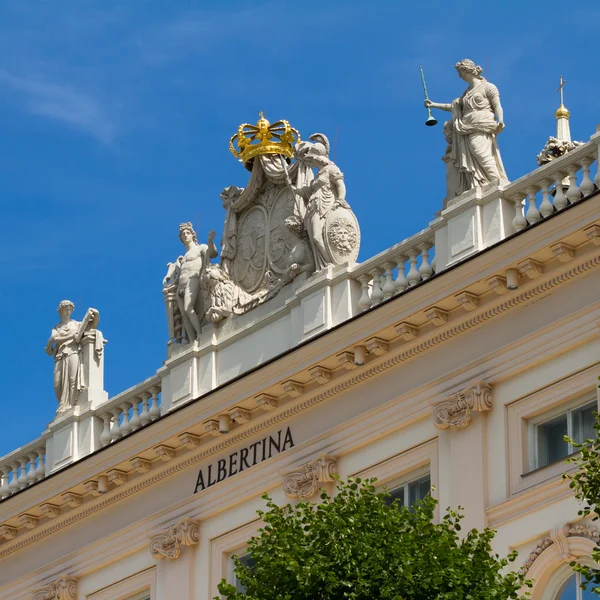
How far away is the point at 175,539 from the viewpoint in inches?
1585

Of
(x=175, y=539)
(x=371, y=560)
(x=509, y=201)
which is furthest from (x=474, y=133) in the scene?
(x=371, y=560)

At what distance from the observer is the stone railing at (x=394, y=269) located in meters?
37.5

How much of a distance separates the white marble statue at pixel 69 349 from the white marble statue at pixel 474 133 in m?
8.51

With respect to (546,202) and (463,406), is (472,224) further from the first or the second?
(463,406)

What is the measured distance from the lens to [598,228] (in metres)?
34.4

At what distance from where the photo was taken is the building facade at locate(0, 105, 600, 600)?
3500 cm

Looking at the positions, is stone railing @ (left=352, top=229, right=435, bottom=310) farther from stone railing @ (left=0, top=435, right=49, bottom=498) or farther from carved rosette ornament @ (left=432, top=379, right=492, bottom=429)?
stone railing @ (left=0, top=435, right=49, bottom=498)

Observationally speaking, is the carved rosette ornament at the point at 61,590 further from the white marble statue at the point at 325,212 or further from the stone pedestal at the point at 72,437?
the white marble statue at the point at 325,212

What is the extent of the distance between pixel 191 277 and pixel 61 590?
543cm

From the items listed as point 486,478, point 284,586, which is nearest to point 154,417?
point 486,478

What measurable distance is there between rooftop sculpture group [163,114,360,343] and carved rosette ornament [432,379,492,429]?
3.80 meters

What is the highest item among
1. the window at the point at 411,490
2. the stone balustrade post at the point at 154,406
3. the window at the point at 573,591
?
the stone balustrade post at the point at 154,406

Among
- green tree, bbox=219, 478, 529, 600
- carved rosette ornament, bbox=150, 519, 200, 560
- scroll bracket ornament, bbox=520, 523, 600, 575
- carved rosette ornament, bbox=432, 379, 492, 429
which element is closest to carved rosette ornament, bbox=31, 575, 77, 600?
carved rosette ornament, bbox=150, 519, 200, 560

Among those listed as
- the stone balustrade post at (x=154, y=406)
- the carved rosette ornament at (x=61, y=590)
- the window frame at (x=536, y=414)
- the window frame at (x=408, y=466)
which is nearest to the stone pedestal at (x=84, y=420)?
the stone balustrade post at (x=154, y=406)
